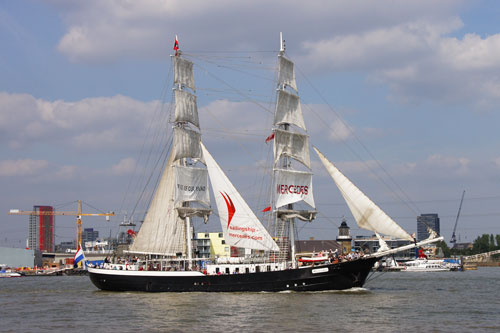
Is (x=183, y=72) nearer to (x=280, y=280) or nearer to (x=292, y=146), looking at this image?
(x=292, y=146)

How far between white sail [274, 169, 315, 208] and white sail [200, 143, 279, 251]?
3.77m

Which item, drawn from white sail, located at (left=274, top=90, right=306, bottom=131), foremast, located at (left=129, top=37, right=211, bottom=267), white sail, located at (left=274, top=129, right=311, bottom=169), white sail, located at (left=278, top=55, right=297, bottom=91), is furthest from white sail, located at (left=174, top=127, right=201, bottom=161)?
white sail, located at (left=278, top=55, right=297, bottom=91)

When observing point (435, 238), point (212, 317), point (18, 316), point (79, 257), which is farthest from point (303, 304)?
point (79, 257)

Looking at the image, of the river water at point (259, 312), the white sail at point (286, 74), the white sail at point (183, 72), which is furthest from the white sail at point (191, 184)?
the white sail at point (286, 74)

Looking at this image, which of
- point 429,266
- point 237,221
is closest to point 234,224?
point 237,221

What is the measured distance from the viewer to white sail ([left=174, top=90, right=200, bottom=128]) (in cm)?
8394

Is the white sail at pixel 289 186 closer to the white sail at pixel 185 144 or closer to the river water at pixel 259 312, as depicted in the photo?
the white sail at pixel 185 144

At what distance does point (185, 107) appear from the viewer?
84375 millimetres

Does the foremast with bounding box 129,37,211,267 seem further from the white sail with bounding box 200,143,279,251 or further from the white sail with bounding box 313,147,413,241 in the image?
the white sail with bounding box 313,147,413,241

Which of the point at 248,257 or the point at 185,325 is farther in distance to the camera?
the point at 248,257

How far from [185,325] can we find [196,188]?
34.1 m

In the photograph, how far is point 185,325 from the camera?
166ft

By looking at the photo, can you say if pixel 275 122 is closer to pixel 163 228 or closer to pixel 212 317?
pixel 163 228

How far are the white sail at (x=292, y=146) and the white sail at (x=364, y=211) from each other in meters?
5.29
